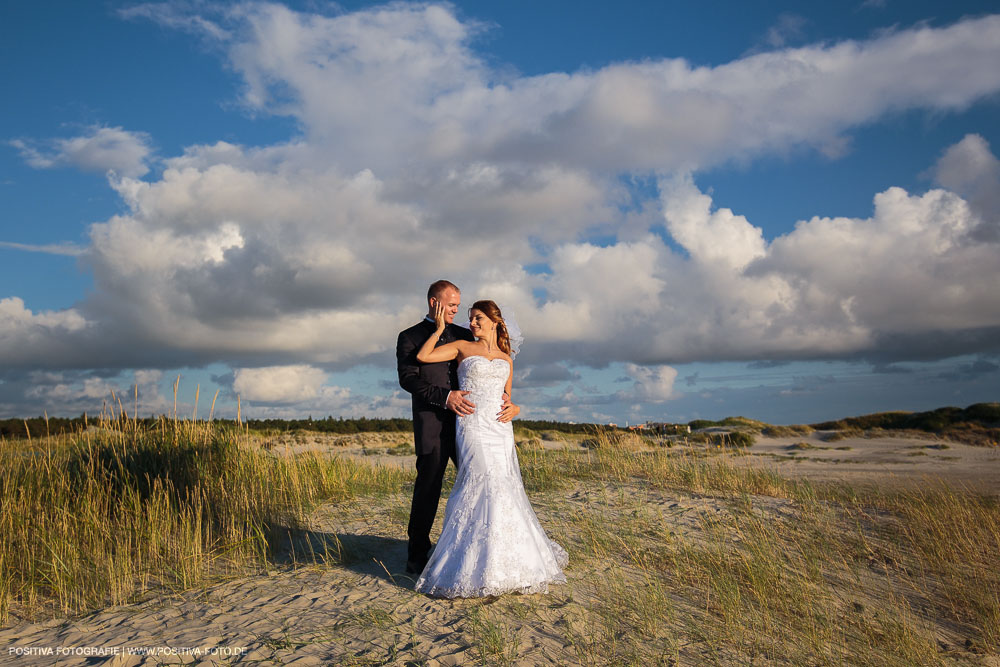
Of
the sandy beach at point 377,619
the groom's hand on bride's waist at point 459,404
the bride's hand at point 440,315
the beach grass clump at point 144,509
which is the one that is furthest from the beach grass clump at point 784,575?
the beach grass clump at point 144,509

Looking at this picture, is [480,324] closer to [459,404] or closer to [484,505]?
[459,404]

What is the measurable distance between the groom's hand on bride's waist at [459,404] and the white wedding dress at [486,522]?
0.17 feet

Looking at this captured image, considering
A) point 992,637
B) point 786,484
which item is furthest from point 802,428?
point 992,637

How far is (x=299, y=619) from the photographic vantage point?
199 inches

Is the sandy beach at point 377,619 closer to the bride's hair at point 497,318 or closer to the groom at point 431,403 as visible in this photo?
the groom at point 431,403

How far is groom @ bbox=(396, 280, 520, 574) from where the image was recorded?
5.45m

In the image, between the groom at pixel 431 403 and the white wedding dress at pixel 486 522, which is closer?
the white wedding dress at pixel 486 522

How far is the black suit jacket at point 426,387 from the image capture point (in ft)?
17.9

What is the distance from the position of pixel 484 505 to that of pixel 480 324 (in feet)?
5.16

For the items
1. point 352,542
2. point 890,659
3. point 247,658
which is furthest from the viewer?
point 352,542

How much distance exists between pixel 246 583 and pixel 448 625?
2.52m

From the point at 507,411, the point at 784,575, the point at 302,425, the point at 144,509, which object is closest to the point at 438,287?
the point at 507,411

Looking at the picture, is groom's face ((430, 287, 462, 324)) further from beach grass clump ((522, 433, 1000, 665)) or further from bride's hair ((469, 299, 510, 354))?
beach grass clump ((522, 433, 1000, 665))

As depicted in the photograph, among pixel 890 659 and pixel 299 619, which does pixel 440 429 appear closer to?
pixel 299 619
